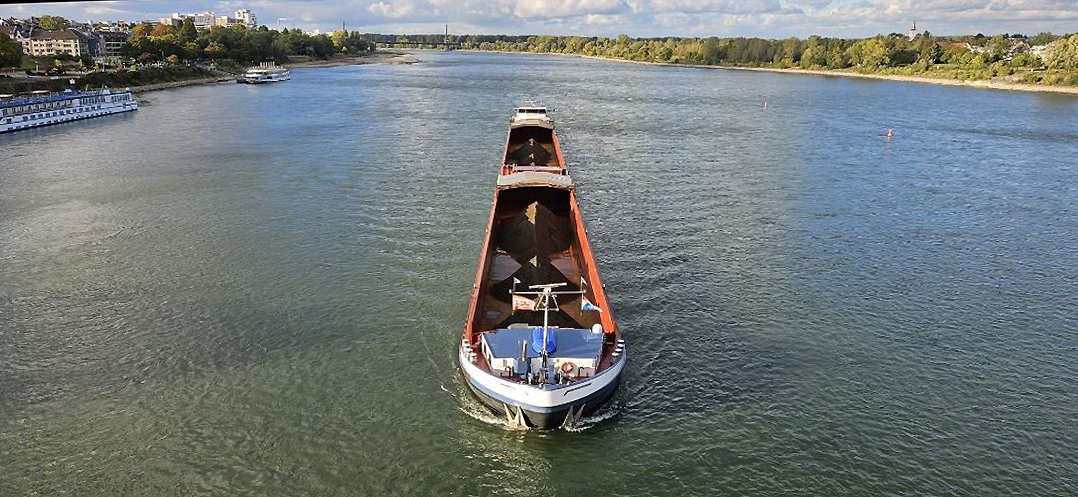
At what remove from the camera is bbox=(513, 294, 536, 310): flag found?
53.1 ft

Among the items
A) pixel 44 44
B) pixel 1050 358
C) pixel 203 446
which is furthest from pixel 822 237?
pixel 44 44

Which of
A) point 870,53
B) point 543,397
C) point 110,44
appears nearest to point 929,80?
point 870,53

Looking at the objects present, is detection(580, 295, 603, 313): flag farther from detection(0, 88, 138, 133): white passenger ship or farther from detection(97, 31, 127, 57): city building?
detection(97, 31, 127, 57): city building

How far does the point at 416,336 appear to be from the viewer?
1753 centimetres

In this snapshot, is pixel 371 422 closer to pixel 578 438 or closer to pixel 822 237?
pixel 578 438

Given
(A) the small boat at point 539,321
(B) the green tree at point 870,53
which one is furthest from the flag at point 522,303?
(B) the green tree at point 870,53

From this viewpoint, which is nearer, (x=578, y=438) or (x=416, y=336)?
(x=578, y=438)

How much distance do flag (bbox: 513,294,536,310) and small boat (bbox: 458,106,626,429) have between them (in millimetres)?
22

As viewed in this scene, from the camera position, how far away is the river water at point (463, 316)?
12938 mm

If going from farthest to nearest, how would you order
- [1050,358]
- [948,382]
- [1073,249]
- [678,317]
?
[1073,249] < [678,317] < [1050,358] < [948,382]

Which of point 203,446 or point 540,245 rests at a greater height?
point 540,245

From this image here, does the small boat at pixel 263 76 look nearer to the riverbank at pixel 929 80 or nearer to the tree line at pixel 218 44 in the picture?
the tree line at pixel 218 44

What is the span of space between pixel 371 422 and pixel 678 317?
26.6ft

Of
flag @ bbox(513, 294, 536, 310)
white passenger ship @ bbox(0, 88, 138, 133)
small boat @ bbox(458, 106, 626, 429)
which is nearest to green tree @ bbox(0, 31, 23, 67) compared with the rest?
white passenger ship @ bbox(0, 88, 138, 133)
